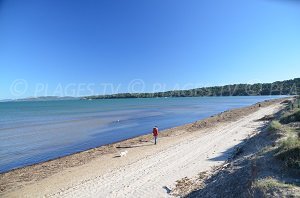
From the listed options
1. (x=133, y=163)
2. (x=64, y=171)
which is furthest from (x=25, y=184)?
(x=133, y=163)

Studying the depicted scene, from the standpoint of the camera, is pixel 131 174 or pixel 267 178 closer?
pixel 267 178

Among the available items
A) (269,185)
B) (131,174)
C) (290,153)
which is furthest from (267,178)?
(131,174)

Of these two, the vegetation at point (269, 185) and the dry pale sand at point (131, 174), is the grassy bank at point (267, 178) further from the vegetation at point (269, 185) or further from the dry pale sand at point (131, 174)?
the dry pale sand at point (131, 174)

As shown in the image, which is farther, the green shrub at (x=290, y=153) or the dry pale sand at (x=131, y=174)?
the dry pale sand at (x=131, y=174)

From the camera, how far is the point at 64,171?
14445 millimetres

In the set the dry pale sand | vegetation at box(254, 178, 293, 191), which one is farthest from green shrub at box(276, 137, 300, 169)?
the dry pale sand

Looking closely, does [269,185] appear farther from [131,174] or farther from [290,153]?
[131,174]

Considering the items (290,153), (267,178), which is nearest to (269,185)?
(267,178)

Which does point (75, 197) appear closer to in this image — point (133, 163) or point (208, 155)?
point (133, 163)

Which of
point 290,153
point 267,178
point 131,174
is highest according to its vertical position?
point 290,153

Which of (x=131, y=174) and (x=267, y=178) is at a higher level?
(x=267, y=178)

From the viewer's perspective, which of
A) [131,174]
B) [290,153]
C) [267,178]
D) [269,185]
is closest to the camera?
[269,185]

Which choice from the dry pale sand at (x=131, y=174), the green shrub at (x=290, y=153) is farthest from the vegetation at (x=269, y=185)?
the dry pale sand at (x=131, y=174)

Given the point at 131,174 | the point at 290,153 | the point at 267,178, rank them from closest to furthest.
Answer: the point at 267,178, the point at 290,153, the point at 131,174
